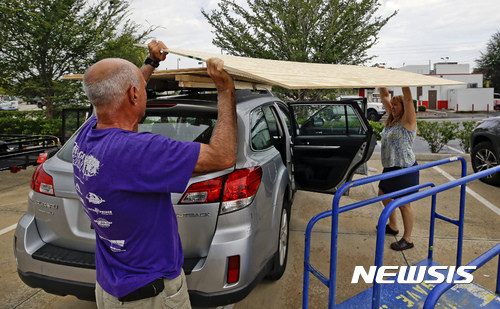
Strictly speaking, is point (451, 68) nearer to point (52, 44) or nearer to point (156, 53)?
point (52, 44)

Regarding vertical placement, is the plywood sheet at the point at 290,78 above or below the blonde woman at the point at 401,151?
above

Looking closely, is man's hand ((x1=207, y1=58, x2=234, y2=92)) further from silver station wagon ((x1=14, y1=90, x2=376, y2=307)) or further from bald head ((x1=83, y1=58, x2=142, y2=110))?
silver station wagon ((x1=14, y1=90, x2=376, y2=307))

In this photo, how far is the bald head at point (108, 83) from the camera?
4.46 ft

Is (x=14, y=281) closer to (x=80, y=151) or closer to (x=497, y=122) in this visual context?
(x=80, y=151)

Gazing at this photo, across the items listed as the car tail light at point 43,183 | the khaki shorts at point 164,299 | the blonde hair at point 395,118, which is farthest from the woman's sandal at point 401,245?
the car tail light at point 43,183

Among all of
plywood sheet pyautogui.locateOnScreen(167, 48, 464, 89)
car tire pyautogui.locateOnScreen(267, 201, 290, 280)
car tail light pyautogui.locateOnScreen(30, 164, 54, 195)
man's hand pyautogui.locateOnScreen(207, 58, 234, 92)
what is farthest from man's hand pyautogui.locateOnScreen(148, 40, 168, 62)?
car tire pyautogui.locateOnScreen(267, 201, 290, 280)

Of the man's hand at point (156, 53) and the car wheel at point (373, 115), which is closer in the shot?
the man's hand at point (156, 53)

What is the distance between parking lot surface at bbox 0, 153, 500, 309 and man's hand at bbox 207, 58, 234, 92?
6.77 ft

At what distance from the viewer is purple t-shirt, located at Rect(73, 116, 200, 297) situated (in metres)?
1.31

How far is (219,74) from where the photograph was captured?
60.9 inches

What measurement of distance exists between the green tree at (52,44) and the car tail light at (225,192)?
963 centimetres

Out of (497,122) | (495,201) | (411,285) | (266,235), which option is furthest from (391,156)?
(497,122)

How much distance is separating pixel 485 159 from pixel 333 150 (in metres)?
3.72

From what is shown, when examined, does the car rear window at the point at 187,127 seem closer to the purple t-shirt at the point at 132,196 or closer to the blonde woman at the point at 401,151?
the purple t-shirt at the point at 132,196
